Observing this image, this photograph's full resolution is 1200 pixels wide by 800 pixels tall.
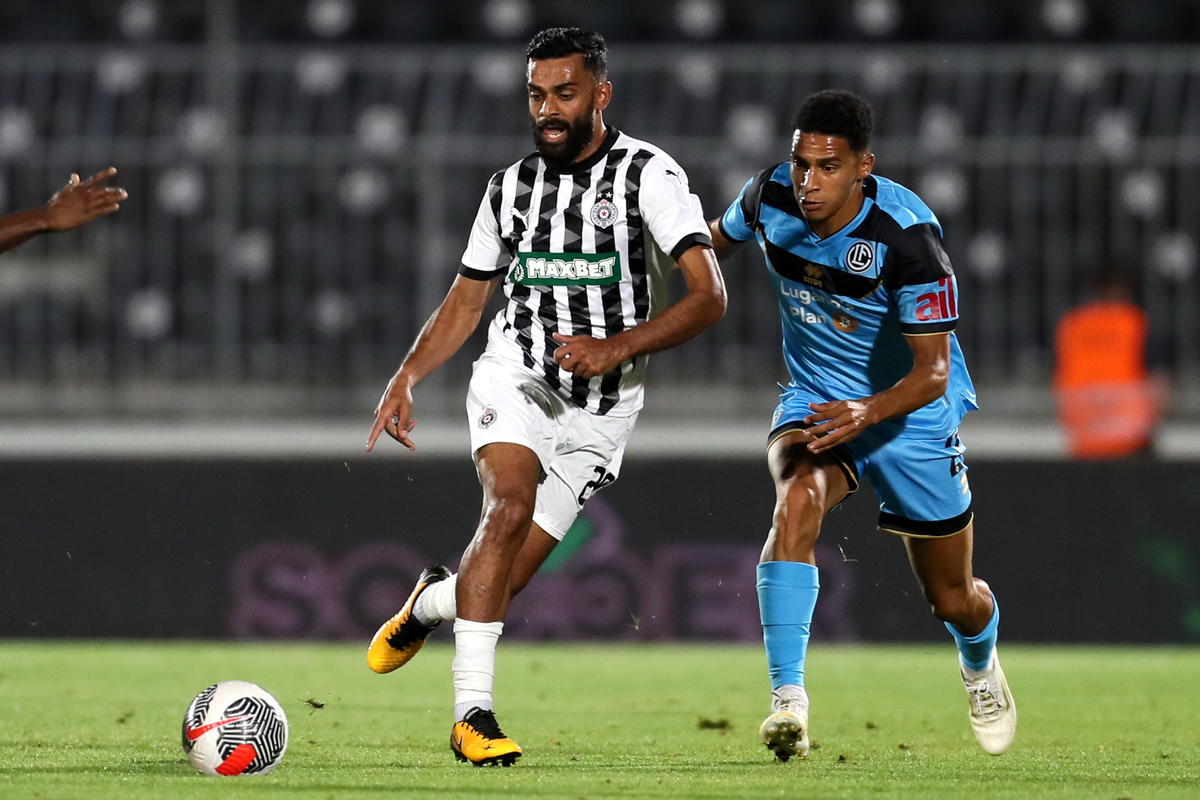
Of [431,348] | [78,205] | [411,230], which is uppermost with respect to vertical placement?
[78,205]

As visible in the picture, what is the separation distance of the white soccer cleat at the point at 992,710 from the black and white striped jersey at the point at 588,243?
1.48m

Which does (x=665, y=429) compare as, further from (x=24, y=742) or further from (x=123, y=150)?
(x=24, y=742)

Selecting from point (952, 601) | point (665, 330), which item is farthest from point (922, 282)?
point (952, 601)

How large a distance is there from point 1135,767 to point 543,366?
2.08 metres

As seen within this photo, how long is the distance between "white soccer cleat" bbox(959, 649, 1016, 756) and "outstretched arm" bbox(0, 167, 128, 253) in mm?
3123

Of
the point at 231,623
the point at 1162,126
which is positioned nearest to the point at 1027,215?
the point at 1162,126

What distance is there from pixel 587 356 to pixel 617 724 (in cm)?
192

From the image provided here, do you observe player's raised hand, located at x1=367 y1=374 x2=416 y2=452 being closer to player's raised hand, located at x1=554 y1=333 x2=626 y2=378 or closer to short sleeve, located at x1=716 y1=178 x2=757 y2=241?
player's raised hand, located at x1=554 y1=333 x2=626 y2=378

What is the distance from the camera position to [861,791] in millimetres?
4355

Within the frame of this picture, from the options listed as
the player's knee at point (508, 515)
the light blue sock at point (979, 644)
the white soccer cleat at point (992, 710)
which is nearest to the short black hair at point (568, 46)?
the player's knee at point (508, 515)

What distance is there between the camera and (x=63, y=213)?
18.0ft

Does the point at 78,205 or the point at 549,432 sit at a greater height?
the point at 78,205

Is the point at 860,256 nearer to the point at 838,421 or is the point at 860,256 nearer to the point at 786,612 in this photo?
the point at 838,421

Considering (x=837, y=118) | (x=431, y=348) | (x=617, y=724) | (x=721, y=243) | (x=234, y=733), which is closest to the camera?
(x=234, y=733)
